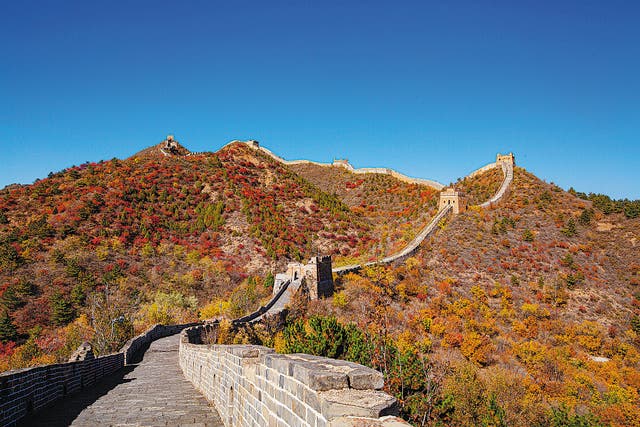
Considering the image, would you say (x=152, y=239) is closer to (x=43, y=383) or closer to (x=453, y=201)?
(x=453, y=201)

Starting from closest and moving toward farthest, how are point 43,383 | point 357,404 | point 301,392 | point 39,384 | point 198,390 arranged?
Result: point 357,404
point 301,392
point 39,384
point 43,383
point 198,390

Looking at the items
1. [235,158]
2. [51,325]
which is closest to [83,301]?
[51,325]

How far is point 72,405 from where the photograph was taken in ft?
26.9

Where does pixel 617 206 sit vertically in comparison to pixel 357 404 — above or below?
above

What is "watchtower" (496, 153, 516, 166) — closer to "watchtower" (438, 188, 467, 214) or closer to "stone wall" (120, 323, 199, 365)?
"watchtower" (438, 188, 467, 214)

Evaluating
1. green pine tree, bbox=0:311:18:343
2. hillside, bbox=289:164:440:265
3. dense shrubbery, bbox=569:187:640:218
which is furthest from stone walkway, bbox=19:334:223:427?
dense shrubbery, bbox=569:187:640:218

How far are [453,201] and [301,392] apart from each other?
46.9 metres

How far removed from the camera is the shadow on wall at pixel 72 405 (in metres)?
6.72

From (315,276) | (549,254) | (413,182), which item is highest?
(413,182)

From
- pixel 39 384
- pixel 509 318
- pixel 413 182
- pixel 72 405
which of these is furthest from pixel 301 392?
pixel 413 182

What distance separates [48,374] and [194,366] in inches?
131

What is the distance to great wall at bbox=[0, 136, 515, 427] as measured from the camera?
9.20 feet

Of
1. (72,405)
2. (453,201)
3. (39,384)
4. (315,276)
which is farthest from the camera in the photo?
(453,201)

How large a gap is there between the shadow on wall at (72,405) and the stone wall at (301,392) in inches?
120
